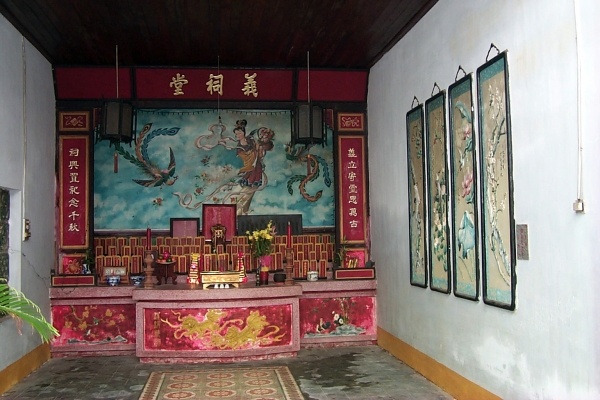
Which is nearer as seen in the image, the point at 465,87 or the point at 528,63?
the point at 528,63

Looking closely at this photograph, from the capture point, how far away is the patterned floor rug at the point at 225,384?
5727 millimetres

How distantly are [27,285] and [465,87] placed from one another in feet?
16.6

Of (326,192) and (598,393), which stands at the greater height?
(326,192)

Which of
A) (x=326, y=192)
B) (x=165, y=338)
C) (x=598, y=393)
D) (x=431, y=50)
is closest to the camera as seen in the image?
(x=598, y=393)

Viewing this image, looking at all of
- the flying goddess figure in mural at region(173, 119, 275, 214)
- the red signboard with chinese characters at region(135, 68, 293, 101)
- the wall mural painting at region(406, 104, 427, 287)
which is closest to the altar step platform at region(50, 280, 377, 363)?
the flying goddess figure in mural at region(173, 119, 275, 214)

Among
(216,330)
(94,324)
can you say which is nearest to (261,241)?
(216,330)

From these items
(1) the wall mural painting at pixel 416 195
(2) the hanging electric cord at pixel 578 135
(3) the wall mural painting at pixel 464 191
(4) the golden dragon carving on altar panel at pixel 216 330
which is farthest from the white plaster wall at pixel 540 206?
(4) the golden dragon carving on altar panel at pixel 216 330

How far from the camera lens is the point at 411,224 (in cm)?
673

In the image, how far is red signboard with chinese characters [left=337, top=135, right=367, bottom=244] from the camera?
852 cm

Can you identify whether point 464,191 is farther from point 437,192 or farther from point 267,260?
point 267,260

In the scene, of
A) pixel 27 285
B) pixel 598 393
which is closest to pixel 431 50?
pixel 598 393

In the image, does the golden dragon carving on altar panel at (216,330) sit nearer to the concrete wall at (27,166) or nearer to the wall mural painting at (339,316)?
the wall mural painting at (339,316)

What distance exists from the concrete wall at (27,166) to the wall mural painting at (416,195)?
13.6 ft

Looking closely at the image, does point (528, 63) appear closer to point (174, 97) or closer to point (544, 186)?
point (544, 186)
